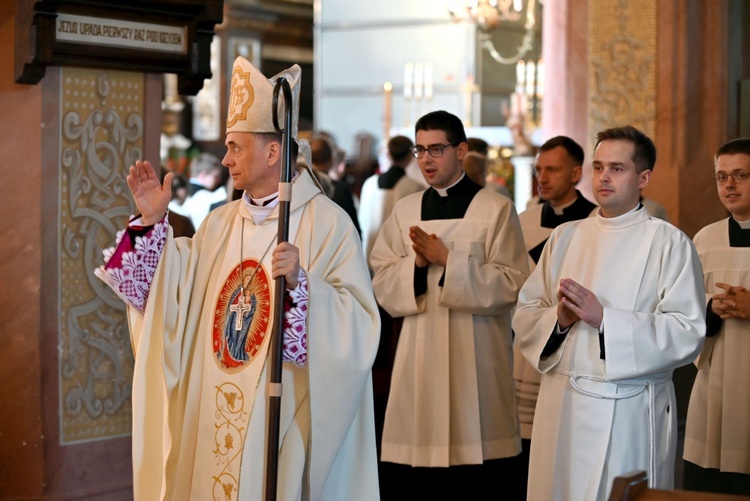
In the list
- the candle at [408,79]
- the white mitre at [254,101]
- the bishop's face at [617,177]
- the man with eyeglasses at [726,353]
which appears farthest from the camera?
the candle at [408,79]

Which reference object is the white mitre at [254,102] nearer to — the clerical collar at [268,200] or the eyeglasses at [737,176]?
the clerical collar at [268,200]

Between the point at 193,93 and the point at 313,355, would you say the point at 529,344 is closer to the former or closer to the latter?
the point at 313,355

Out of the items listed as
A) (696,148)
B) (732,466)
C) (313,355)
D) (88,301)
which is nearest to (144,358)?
(313,355)

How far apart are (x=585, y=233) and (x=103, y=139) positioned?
2.38 metres

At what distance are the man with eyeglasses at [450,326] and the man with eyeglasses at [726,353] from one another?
36.1 inches

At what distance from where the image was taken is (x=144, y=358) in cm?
400

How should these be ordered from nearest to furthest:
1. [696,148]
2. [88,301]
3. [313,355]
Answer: [313,355]
[88,301]
[696,148]

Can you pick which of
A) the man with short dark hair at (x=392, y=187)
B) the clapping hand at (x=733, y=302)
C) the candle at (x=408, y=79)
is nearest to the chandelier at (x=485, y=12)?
the candle at (x=408, y=79)

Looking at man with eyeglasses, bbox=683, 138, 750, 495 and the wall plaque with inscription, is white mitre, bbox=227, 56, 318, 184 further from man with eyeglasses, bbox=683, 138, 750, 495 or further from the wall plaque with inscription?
man with eyeglasses, bbox=683, 138, 750, 495

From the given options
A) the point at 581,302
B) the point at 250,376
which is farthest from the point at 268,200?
the point at 581,302

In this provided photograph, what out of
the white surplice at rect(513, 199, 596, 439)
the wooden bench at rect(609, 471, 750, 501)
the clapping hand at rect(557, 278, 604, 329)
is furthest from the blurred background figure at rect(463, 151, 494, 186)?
the wooden bench at rect(609, 471, 750, 501)

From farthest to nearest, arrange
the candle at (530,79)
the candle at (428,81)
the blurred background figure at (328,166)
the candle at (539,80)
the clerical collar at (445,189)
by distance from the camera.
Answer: the candle at (428,81)
the candle at (539,80)
the candle at (530,79)
the blurred background figure at (328,166)
the clerical collar at (445,189)

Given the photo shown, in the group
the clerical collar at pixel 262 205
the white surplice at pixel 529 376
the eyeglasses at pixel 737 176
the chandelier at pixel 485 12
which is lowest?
the white surplice at pixel 529 376

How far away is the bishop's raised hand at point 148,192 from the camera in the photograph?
3797mm
